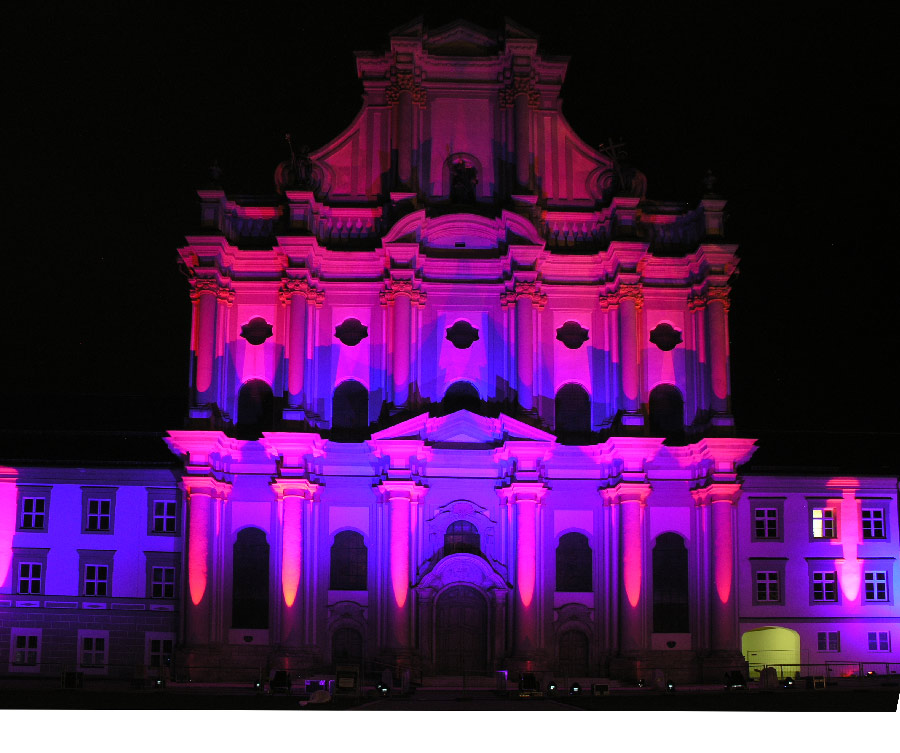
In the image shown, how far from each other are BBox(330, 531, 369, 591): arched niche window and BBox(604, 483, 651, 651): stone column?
7.81 metres

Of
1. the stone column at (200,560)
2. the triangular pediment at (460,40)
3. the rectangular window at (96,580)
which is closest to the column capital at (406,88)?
the triangular pediment at (460,40)

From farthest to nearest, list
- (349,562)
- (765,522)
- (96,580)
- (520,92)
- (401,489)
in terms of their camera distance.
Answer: (520,92) → (765,522) → (96,580) → (349,562) → (401,489)

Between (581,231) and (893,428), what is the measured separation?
528 inches

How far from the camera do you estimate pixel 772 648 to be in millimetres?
41812

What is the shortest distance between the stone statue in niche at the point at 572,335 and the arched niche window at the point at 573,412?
1.35 metres

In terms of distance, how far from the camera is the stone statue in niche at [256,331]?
4106cm

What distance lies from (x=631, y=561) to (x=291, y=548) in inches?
405

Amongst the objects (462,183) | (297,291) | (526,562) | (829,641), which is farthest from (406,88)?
(829,641)

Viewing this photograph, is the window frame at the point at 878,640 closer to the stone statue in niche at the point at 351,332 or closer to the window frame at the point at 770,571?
the window frame at the point at 770,571

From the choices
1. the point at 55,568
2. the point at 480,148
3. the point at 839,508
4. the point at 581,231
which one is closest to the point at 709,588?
the point at 839,508

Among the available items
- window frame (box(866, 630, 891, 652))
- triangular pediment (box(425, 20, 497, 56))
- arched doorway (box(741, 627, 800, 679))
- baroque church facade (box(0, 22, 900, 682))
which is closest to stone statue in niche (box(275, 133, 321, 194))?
baroque church facade (box(0, 22, 900, 682))

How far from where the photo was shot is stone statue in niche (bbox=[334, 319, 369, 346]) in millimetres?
41156

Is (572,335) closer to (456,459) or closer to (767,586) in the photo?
(456,459)

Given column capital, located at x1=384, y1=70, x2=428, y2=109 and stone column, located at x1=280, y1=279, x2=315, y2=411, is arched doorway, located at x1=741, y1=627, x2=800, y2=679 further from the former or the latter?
column capital, located at x1=384, y1=70, x2=428, y2=109
